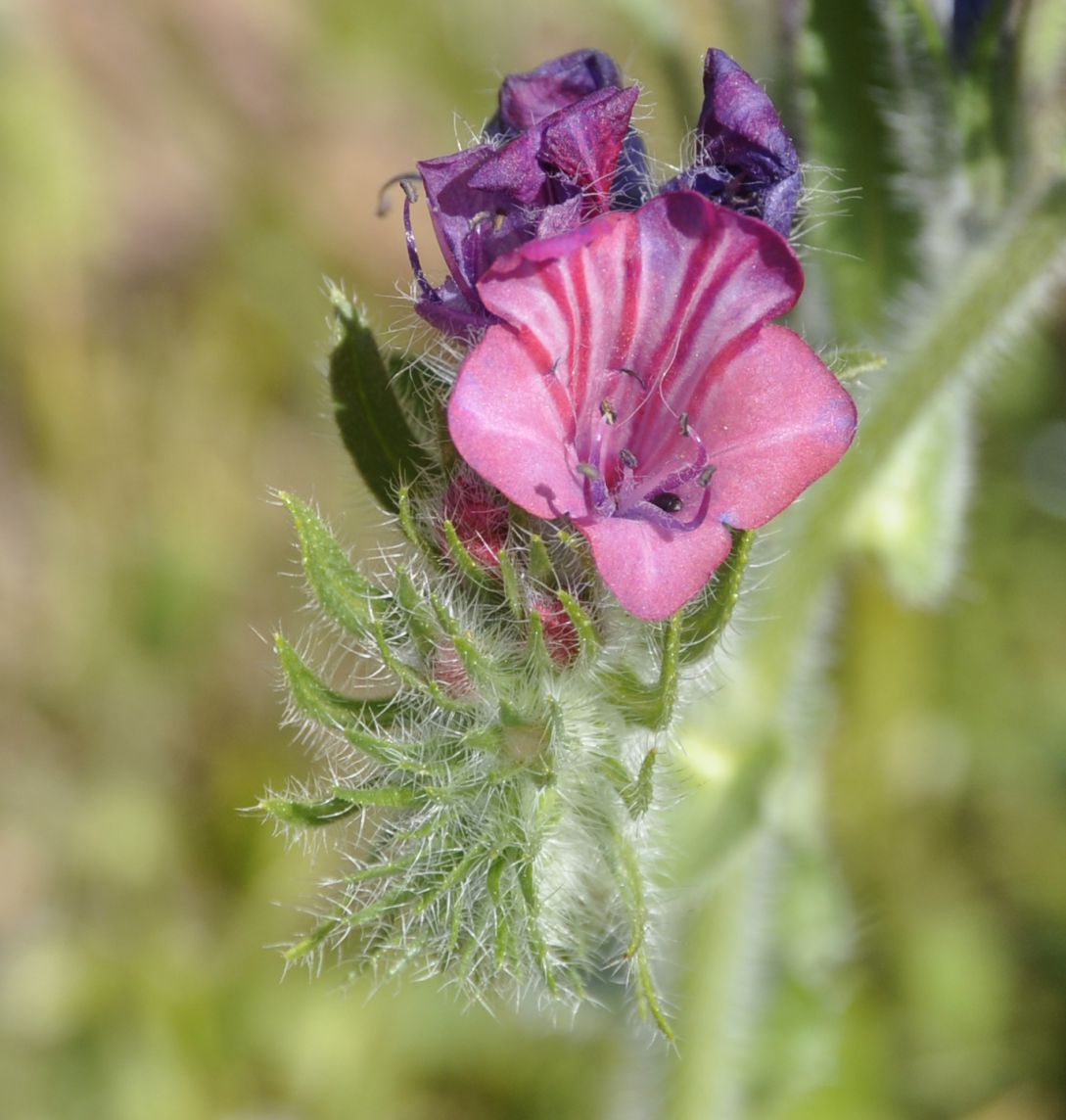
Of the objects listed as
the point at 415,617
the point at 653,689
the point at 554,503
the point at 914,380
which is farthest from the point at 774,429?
the point at 914,380

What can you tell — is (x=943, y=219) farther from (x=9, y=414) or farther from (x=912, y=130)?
(x=9, y=414)

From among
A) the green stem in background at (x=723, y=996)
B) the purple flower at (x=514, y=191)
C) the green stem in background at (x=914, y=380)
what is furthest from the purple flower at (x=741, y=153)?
the green stem in background at (x=723, y=996)

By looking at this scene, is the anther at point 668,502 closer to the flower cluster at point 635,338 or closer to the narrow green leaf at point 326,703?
the flower cluster at point 635,338

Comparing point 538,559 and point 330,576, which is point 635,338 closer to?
point 538,559

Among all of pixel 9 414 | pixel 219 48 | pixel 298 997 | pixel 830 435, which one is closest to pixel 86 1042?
pixel 298 997

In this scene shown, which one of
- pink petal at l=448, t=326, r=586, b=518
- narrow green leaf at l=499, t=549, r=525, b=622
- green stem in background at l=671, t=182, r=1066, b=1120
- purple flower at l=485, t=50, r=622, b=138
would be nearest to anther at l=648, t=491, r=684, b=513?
pink petal at l=448, t=326, r=586, b=518

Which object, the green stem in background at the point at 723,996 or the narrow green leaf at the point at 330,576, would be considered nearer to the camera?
the narrow green leaf at the point at 330,576

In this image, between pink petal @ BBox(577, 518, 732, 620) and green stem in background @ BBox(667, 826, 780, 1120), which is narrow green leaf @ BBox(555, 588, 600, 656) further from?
green stem in background @ BBox(667, 826, 780, 1120)
